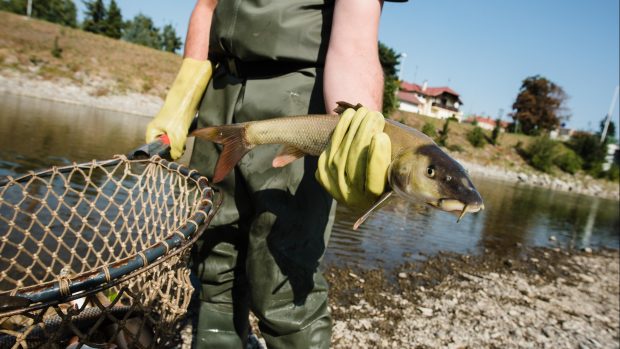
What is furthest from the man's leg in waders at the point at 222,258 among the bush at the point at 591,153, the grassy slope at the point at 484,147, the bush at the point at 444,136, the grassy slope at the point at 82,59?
the bush at the point at 591,153

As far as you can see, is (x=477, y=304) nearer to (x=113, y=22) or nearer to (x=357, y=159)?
(x=357, y=159)

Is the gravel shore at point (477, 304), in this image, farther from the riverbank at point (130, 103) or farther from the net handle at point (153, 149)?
the riverbank at point (130, 103)

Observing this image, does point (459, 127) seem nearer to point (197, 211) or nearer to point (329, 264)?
point (329, 264)

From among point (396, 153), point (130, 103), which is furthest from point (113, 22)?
point (396, 153)

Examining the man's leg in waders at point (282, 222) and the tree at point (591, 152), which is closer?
the man's leg in waders at point (282, 222)

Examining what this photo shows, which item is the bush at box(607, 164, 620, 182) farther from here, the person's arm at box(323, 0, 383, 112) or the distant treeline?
the distant treeline

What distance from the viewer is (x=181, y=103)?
2613 mm

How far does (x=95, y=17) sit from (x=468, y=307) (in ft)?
218

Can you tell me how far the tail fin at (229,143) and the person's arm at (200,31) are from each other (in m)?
0.92

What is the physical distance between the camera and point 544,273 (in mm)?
7609

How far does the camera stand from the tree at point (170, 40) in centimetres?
7144

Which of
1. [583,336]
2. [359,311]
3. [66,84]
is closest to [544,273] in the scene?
[583,336]

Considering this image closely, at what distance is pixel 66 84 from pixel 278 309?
3381 cm

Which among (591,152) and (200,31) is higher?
(591,152)
